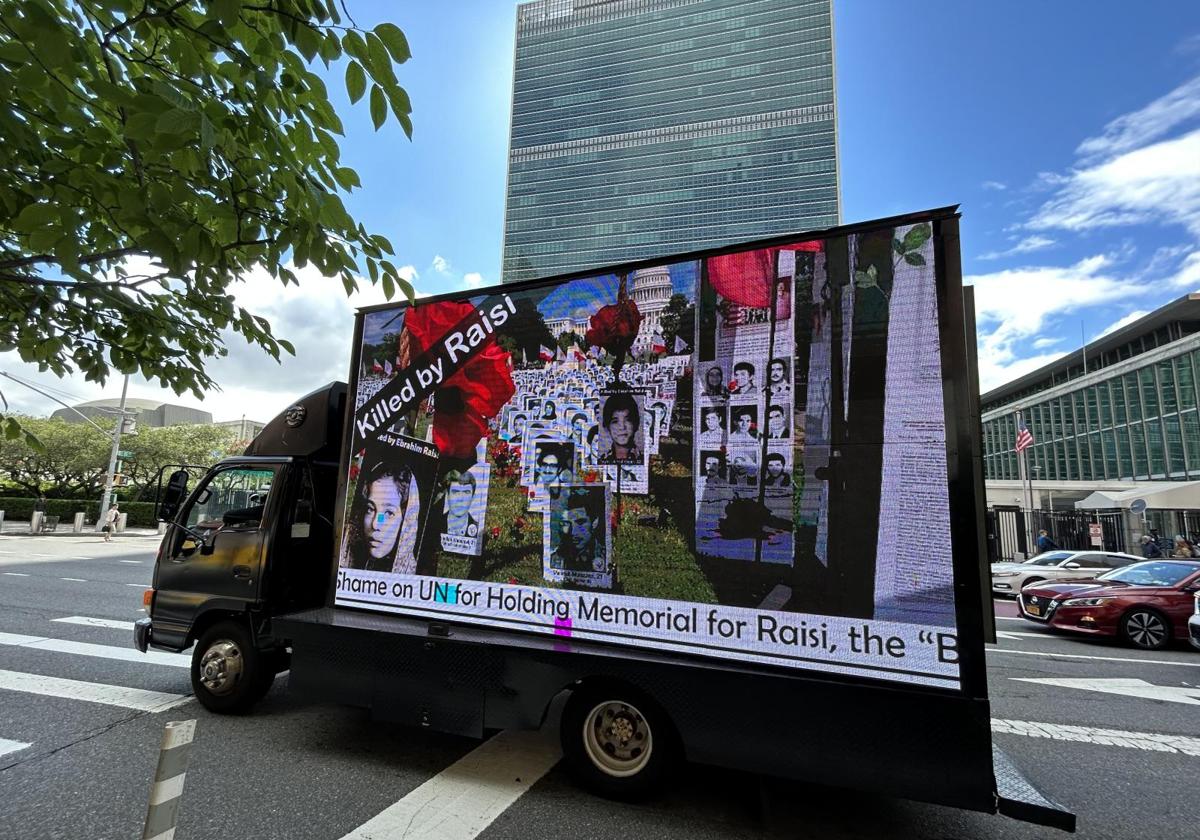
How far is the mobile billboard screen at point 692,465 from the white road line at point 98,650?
160 inches

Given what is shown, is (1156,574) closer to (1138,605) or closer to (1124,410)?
(1138,605)

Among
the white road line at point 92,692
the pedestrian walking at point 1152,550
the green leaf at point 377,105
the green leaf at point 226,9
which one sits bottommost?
the white road line at point 92,692

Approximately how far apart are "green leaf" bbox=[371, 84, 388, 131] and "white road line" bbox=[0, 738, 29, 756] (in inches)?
213

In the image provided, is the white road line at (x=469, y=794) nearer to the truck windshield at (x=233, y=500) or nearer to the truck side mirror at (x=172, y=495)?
the truck windshield at (x=233, y=500)

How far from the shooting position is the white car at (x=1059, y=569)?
1423 cm

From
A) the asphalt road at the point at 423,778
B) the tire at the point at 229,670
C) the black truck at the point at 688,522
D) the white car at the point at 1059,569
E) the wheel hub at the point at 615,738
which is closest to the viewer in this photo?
the black truck at the point at 688,522

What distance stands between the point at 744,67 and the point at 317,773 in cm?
12931

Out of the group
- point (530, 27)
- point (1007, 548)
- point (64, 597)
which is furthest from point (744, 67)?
point (64, 597)

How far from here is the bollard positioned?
2.21 m

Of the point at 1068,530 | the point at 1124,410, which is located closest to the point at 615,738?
the point at 1068,530

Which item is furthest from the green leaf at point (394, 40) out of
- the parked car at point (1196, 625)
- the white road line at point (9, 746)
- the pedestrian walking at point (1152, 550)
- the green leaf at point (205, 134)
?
the pedestrian walking at point (1152, 550)

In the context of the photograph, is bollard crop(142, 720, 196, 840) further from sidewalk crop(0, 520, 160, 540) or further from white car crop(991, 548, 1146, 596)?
sidewalk crop(0, 520, 160, 540)

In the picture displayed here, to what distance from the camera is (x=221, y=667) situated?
516 centimetres

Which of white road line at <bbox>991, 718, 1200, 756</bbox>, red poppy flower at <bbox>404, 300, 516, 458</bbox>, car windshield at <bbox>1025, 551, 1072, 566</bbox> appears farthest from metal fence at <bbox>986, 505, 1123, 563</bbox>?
red poppy flower at <bbox>404, 300, 516, 458</bbox>
